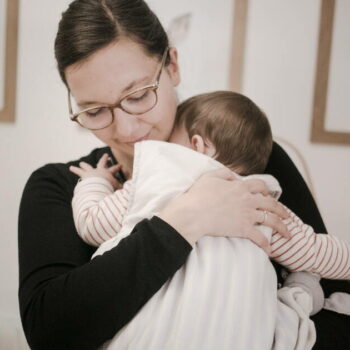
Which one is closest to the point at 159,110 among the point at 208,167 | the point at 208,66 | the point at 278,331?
the point at 208,167

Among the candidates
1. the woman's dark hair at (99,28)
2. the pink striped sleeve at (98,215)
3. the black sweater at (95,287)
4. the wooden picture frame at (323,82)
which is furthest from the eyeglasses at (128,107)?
the wooden picture frame at (323,82)

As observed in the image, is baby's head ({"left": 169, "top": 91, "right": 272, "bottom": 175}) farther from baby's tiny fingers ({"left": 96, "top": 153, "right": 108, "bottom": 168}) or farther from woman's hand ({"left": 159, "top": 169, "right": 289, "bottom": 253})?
baby's tiny fingers ({"left": 96, "top": 153, "right": 108, "bottom": 168})

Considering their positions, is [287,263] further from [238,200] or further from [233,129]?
[233,129]

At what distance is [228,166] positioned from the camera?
105cm

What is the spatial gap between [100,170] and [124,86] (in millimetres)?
271

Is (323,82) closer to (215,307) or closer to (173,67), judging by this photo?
(173,67)

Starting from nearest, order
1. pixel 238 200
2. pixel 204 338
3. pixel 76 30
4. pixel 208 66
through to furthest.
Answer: pixel 204 338
pixel 238 200
pixel 76 30
pixel 208 66

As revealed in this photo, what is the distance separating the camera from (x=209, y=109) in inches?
42.7

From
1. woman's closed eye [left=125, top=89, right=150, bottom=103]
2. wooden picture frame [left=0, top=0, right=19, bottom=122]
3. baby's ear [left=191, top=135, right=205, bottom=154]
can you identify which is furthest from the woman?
wooden picture frame [left=0, top=0, right=19, bottom=122]

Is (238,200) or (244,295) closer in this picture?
(244,295)

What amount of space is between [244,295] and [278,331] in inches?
5.1

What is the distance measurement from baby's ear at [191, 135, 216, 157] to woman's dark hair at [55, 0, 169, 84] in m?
0.28

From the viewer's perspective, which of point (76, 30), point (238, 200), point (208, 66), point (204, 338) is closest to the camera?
point (204, 338)

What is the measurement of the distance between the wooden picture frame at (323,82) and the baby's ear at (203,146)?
1314 millimetres
